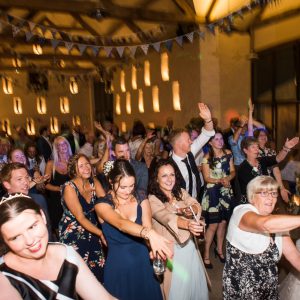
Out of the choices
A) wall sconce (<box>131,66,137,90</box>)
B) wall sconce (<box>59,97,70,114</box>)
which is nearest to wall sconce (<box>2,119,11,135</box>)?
wall sconce (<box>59,97,70,114</box>)

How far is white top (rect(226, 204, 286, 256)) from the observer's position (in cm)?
218

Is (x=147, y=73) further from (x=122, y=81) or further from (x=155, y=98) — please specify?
(x=122, y=81)

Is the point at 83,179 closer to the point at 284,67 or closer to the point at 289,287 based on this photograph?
the point at 289,287

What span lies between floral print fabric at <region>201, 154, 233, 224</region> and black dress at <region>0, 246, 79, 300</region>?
295cm

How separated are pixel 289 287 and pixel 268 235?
75cm

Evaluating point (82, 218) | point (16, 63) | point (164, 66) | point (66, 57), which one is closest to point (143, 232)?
point (82, 218)

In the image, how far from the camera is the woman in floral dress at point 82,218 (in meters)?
3.00

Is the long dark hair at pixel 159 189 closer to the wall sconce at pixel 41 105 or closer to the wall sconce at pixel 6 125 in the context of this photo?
the wall sconce at pixel 6 125

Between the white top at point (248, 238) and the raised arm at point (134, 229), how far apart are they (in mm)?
534

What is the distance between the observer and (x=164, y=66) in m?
12.8

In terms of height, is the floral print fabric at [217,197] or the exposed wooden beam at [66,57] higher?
the exposed wooden beam at [66,57]

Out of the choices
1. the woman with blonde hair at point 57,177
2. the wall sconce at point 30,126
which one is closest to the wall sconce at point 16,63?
the wall sconce at point 30,126

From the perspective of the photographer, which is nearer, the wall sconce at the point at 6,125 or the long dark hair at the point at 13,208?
the long dark hair at the point at 13,208

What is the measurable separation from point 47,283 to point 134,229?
71cm
